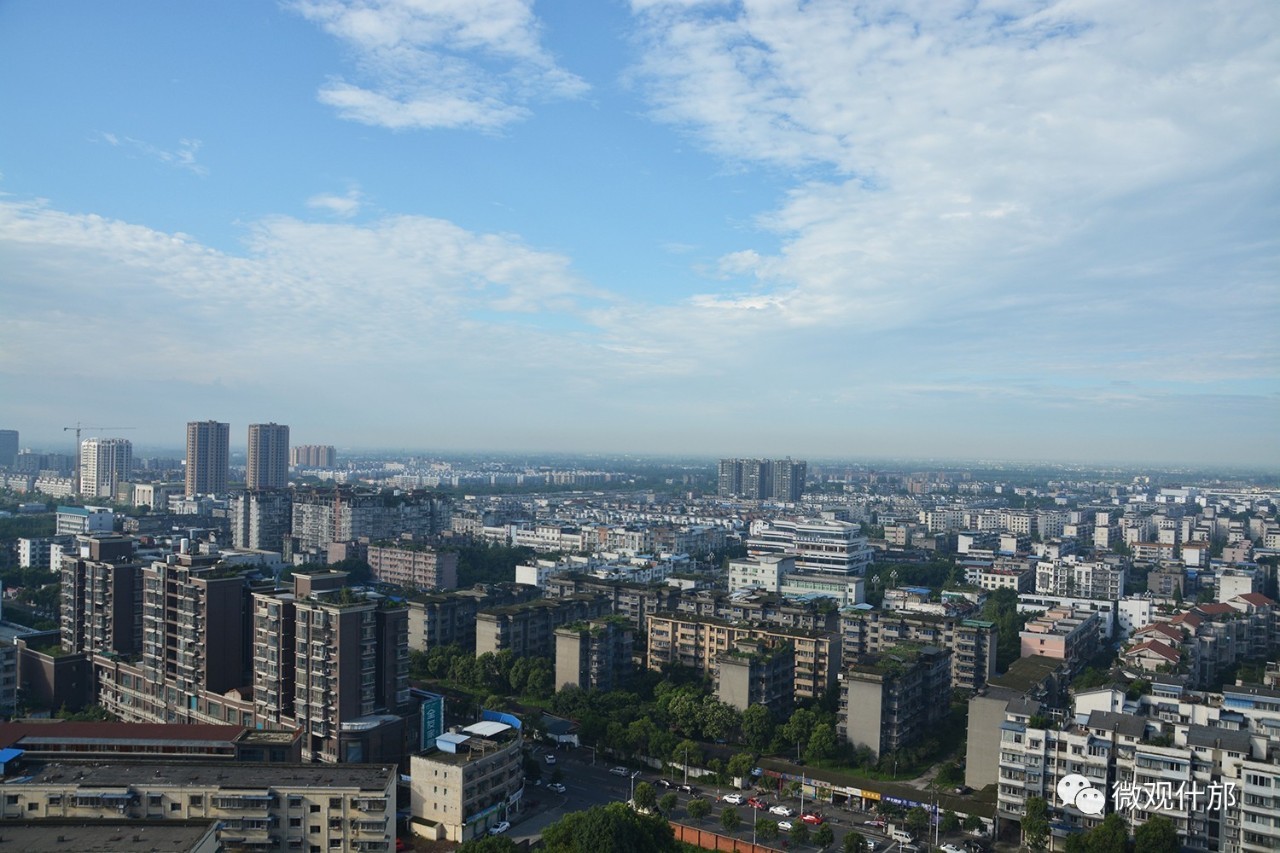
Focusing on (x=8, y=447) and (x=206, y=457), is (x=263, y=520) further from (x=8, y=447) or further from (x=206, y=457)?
(x=8, y=447)

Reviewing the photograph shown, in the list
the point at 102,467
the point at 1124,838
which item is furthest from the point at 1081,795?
the point at 102,467

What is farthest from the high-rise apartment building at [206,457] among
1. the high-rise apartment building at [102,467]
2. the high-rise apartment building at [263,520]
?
the high-rise apartment building at [263,520]

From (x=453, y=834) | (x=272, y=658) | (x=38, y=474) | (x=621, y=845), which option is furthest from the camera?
(x=38, y=474)

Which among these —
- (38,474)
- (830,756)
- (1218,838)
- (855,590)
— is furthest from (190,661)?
(38,474)

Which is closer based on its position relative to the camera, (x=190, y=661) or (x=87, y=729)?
(x=87, y=729)

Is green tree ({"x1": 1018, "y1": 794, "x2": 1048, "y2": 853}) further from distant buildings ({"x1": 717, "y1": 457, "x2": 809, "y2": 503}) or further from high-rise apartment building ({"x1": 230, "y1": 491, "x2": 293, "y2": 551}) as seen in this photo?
distant buildings ({"x1": 717, "y1": 457, "x2": 809, "y2": 503})

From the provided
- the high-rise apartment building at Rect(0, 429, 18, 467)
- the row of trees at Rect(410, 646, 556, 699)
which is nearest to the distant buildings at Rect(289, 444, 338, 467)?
the high-rise apartment building at Rect(0, 429, 18, 467)

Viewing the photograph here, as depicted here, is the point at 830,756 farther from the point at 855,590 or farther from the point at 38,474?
the point at 38,474
